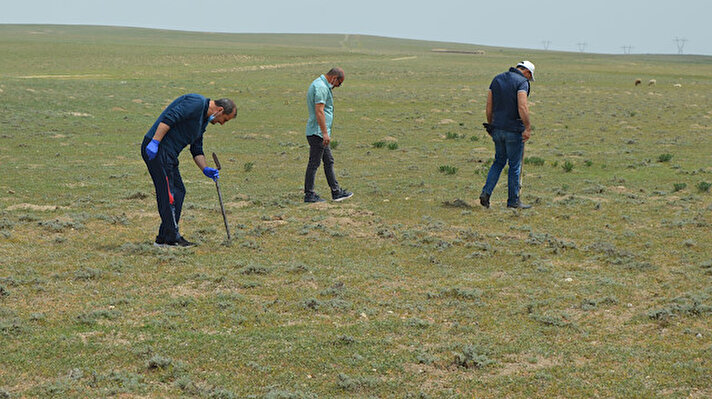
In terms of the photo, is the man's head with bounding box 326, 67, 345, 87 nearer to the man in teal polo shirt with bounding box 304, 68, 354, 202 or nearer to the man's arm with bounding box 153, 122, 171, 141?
the man in teal polo shirt with bounding box 304, 68, 354, 202

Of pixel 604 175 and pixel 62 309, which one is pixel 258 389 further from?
pixel 604 175

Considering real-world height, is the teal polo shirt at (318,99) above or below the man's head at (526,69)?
below

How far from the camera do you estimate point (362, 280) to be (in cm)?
861

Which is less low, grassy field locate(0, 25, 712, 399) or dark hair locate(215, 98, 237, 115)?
dark hair locate(215, 98, 237, 115)

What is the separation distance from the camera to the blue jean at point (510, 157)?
40.0ft

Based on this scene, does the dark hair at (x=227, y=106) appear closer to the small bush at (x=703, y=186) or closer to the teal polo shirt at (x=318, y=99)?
the teal polo shirt at (x=318, y=99)

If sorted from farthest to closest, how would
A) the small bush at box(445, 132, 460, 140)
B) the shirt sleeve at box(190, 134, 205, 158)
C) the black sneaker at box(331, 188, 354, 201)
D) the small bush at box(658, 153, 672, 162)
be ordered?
the small bush at box(445, 132, 460, 140) < the small bush at box(658, 153, 672, 162) < the black sneaker at box(331, 188, 354, 201) < the shirt sleeve at box(190, 134, 205, 158)

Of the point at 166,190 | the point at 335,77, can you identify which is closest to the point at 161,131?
the point at 166,190

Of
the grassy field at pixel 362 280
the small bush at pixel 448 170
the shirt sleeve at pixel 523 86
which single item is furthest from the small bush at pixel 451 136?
the shirt sleeve at pixel 523 86

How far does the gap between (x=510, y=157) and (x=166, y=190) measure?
6.06m

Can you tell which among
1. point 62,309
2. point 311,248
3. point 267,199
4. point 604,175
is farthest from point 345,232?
point 604,175

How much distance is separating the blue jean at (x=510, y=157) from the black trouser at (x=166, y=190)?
18.4 ft

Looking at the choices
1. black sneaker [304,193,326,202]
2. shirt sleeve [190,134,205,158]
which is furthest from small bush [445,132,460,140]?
shirt sleeve [190,134,205,158]

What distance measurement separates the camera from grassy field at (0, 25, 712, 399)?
5949mm
